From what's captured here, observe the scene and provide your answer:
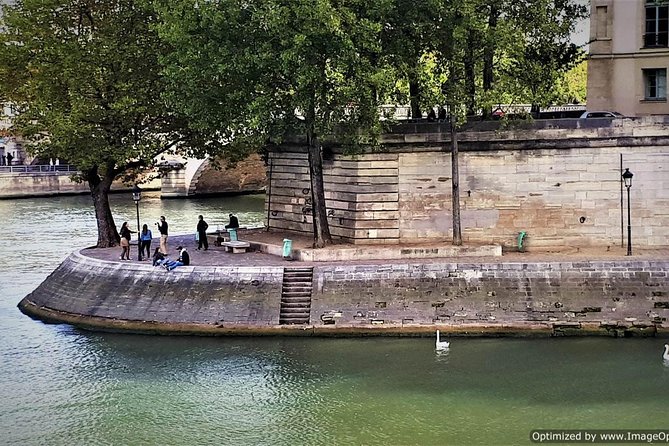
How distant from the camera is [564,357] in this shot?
85.9 feet

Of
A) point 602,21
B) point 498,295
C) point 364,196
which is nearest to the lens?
point 498,295

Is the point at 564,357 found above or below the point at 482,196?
below

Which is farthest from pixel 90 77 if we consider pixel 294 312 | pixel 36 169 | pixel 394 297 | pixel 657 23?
pixel 36 169

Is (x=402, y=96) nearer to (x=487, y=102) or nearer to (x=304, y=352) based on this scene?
(x=487, y=102)

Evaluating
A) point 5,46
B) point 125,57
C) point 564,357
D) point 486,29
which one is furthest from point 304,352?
point 5,46

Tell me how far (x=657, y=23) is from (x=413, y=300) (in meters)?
14.8

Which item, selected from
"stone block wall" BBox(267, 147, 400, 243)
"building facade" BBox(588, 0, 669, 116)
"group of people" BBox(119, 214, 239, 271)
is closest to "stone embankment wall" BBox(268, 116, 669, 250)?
"stone block wall" BBox(267, 147, 400, 243)

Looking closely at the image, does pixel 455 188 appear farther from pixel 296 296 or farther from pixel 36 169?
pixel 36 169

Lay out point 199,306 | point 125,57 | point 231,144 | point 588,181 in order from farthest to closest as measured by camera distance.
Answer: point 231,144 < point 125,57 < point 588,181 < point 199,306

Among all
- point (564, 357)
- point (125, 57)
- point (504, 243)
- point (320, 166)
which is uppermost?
point (125, 57)

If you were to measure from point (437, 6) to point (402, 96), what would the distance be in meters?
2.58

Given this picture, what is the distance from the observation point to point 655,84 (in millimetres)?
37812

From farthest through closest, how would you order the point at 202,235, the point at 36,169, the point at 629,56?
the point at 36,169 < the point at 629,56 < the point at 202,235

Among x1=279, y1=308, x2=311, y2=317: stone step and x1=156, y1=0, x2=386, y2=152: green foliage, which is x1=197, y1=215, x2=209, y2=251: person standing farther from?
x1=279, y1=308, x2=311, y2=317: stone step
